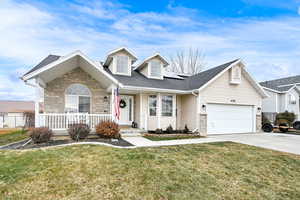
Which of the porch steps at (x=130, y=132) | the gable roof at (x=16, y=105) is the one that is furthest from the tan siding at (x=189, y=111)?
the gable roof at (x=16, y=105)

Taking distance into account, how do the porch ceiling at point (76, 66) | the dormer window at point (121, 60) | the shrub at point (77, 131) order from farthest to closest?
the dormer window at point (121, 60)
the porch ceiling at point (76, 66)
the shrub at point (77, 131)

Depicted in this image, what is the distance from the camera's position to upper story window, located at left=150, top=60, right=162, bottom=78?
13.3 metres

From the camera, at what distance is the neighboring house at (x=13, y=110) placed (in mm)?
24781

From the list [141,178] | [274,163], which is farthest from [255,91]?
[141,178]

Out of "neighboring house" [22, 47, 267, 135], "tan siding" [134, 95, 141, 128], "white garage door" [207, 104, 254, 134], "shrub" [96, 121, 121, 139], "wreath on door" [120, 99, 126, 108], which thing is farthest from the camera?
"wreath on door" [120, 99, 126, 108]

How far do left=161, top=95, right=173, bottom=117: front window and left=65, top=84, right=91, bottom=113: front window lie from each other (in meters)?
5.01

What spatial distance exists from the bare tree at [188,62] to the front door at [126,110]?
59.0 ft

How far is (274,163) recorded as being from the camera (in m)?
5.74

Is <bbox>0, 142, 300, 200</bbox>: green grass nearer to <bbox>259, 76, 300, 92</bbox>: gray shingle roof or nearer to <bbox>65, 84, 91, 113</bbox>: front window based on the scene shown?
<bbox>65, 84, 91, 113</bbox>: front window

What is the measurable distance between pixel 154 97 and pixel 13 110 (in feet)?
126

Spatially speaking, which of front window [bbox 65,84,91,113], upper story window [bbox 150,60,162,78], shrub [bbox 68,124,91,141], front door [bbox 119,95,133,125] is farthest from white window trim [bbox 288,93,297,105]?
shrub [bbox 68,124,91,141]

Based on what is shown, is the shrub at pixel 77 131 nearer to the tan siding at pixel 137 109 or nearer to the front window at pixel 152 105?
the tan siding at pixel 137 109

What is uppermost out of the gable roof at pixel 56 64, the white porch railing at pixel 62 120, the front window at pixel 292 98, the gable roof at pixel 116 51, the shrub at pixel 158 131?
the gable roof at pixel 116 51

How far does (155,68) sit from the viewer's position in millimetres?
13484
